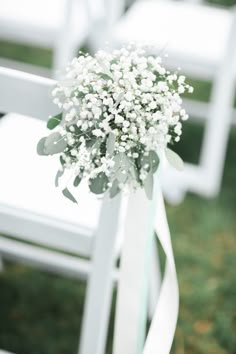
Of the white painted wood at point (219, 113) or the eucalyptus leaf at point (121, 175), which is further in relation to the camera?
the white painted wood at point (219, 113)

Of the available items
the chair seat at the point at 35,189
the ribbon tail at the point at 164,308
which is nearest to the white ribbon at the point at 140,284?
the ribbon tail at the point at 164,308

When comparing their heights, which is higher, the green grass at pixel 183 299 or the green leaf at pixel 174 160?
the green leaf at pixel 174 160

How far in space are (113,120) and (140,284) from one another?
42 cm

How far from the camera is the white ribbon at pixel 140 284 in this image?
1.60 meters

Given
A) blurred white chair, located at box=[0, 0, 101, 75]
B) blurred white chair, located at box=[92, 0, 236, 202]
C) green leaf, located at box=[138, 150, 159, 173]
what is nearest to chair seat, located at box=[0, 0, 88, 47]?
blurred white chair, located at box=[0, 0, 101, 75]

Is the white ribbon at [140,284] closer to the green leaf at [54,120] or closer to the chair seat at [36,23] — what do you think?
the green leaf at [54,120]

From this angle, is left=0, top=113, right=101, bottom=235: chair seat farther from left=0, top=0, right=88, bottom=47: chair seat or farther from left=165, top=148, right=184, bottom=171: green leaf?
left=0, top=0, right=88, bottom=47: chair seat

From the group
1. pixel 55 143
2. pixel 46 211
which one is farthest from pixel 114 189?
pixel 46 211

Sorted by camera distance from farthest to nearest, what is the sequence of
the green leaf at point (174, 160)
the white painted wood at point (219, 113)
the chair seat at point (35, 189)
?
1. the white painted wood at point (219, 113)
2. the chair seat at point (35, 189)
3. the green leaf at point (174, 160)

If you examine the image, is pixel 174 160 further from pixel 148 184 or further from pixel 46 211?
pixel 46 211

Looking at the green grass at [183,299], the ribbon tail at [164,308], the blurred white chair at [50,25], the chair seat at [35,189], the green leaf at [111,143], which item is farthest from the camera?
A: the blurred white chair at [50,25]

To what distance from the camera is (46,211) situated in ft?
6.65

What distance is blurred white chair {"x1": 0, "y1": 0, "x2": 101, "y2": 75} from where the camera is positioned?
11.0 feet

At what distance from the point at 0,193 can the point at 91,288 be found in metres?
0.44
